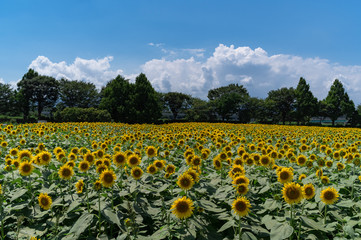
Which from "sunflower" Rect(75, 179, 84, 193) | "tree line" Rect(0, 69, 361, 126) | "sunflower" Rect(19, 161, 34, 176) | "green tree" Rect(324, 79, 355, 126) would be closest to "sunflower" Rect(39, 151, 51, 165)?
"sunflower" Rect(19, 161, 34, 176)

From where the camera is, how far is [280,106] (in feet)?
211

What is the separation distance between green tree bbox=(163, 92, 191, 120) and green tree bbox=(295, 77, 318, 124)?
31.1 meters

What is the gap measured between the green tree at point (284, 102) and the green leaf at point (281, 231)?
64769 mm

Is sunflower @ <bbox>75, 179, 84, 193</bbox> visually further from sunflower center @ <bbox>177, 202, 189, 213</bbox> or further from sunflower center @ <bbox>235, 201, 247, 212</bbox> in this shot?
sunflower center @ <bbox>235, 201, 247, 212</bbox>

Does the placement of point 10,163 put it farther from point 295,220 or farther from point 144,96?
point 144,96

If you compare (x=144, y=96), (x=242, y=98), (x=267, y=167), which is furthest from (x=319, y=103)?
(x=267, y=167)

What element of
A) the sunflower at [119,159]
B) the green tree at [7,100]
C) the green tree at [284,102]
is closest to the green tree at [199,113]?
the green tree at [284,102]

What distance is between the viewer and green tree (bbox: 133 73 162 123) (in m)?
36.5

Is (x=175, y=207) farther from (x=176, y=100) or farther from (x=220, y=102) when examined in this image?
(x=176, y=100)

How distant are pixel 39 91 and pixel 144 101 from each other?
36978 mm

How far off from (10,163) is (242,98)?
209ft

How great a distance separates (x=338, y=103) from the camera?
200ft

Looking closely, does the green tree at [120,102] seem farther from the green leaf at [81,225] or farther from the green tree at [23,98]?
the green leaf at [81,225]

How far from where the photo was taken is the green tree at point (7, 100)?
5541 cm
